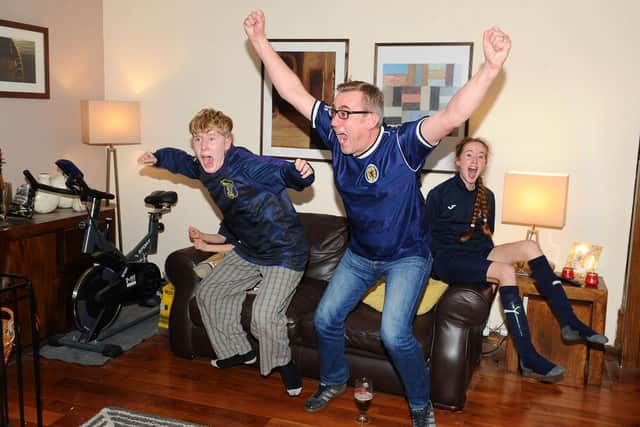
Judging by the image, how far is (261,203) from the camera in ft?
11.0

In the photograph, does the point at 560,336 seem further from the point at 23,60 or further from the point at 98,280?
the point at 23,60

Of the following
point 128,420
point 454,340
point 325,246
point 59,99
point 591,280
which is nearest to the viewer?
point 128,420

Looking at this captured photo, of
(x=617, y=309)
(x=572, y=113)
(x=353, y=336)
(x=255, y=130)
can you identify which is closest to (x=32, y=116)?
(x=255, y=130)

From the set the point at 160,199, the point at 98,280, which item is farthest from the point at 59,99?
the point at 98,280

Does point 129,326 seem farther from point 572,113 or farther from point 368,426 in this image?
point 572,113

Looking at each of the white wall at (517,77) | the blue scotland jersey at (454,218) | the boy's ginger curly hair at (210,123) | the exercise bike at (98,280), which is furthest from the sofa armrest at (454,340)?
the exercise bike at (98,280)

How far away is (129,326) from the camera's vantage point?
4.27 metres

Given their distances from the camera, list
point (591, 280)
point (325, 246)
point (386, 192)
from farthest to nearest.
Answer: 1. point (325, 246)
2. point (591, 280)
3. point (386, 192)

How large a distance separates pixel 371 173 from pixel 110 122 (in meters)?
2.53

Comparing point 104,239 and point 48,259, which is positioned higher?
point 104,239

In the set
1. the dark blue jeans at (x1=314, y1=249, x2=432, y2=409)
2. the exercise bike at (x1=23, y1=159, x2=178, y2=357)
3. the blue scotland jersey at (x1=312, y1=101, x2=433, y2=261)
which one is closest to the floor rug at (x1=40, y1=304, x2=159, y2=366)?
the exercise bike at (x1=23, y1=159, x2=178, y2=357)

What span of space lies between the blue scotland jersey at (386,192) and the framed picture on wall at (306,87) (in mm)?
1495

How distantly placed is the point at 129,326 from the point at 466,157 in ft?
8.19

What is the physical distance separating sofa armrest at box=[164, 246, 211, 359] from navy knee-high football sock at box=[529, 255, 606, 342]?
6.50 feet
